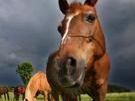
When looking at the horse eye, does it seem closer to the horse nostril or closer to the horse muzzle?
the horse muzzle

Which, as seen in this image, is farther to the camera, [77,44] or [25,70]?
[25,70]

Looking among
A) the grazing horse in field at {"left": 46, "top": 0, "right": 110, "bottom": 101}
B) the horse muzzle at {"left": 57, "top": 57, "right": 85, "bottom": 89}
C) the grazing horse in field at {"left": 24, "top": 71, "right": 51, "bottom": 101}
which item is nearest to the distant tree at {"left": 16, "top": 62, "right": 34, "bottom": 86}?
the grazing horse in field at {"left": 24, "top": 71, "right": 51, "bottom": 101}

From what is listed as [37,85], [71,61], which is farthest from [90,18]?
[37,85]

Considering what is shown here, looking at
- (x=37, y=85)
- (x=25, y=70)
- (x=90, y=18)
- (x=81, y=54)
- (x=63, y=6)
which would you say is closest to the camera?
(x=81, y=54)

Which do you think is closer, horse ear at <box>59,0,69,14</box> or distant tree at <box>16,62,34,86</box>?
horse ear at <box>59,0,69,14</box>

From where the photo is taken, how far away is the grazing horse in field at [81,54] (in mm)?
6695

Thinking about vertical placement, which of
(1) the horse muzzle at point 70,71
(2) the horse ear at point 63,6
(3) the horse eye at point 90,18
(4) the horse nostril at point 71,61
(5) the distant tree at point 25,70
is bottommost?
(1) the horse muzzle at point 70,71

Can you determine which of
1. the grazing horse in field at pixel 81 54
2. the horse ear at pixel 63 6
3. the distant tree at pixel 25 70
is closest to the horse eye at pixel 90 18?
the grazing horse in field at pixel 81 54

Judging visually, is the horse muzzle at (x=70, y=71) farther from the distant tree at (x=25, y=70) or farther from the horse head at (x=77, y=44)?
the distant tree at (x=25, y=70)

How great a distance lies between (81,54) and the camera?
22.8 ft

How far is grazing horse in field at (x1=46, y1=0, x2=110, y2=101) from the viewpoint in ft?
22.0

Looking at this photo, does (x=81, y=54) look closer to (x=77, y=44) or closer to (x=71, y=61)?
(x=77, y=44)

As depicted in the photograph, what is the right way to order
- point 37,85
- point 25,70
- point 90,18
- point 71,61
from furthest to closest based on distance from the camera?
point 25,70
point 37,85
point 90,18
point 71,61

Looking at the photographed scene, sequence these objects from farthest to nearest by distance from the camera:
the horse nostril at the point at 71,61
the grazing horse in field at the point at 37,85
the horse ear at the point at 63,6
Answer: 1. the grazing horse in field at the point at 37,85
2. the horse ear at the point at 63,6
3. the horse nostril at the point at 71,61
